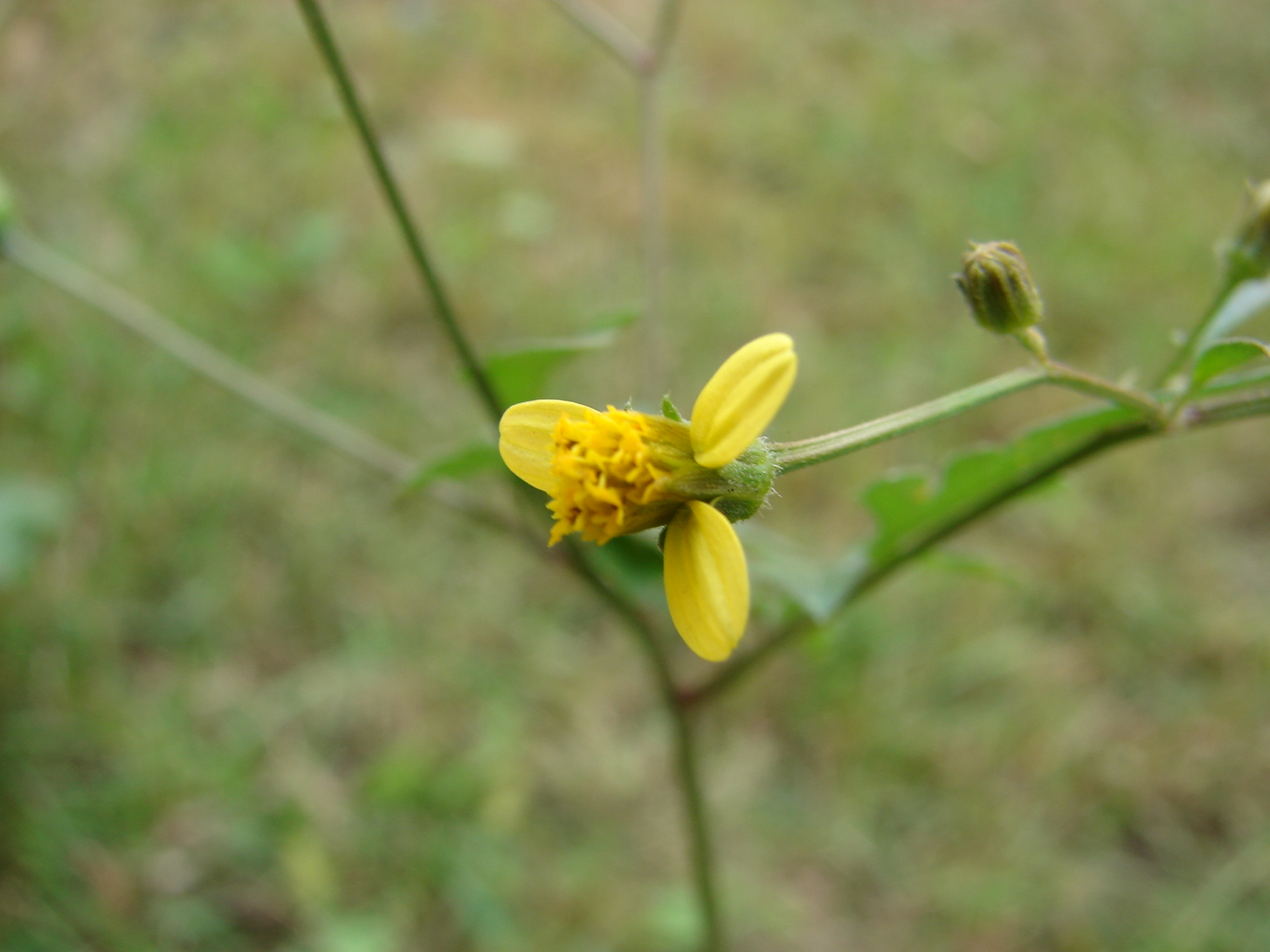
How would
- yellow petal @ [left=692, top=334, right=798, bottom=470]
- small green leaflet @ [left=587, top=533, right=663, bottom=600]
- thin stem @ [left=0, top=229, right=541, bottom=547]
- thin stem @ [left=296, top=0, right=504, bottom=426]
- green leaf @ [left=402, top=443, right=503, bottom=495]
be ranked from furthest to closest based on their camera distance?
1. thin stem @ [left=0, top=229, right=541, bottom=547]
2. small green leaflet @ [left=587, top=533, right=663, bottom=600]
3. green leaf @ [left=402, top=443, right=503, bottom=495]
4. thin stem @ [left=296, top=0, right=504, bottom=426]
5. yellow petal @ [left=692, top=334, right=798, bottom=470]

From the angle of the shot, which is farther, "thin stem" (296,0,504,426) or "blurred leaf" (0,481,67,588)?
"blurred leaf" (0,481,67,588)

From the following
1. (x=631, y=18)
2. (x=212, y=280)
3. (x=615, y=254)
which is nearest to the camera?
(x=212, y=280)

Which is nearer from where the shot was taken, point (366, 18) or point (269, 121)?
point (269, 121)

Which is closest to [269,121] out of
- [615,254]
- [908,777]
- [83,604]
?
[615,254]

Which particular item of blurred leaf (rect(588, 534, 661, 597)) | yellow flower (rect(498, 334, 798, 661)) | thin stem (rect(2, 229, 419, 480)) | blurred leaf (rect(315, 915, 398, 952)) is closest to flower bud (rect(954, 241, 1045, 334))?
yellow flower (rect(498, 334, 798, 661))

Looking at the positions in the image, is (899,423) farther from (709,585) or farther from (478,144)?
(478,144)

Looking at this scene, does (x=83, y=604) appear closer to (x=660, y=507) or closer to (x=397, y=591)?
(x=397, y=591)

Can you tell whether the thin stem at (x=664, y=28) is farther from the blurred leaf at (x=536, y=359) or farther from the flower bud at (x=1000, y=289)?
the flower bud at (x=1000, y=289)

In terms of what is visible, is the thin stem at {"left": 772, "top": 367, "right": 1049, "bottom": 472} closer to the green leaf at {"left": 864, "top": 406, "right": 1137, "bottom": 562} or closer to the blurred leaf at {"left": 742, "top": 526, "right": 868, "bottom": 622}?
the green leaf at {"left": 864, "top": 406, "right": 1137, "bottom": 562}
